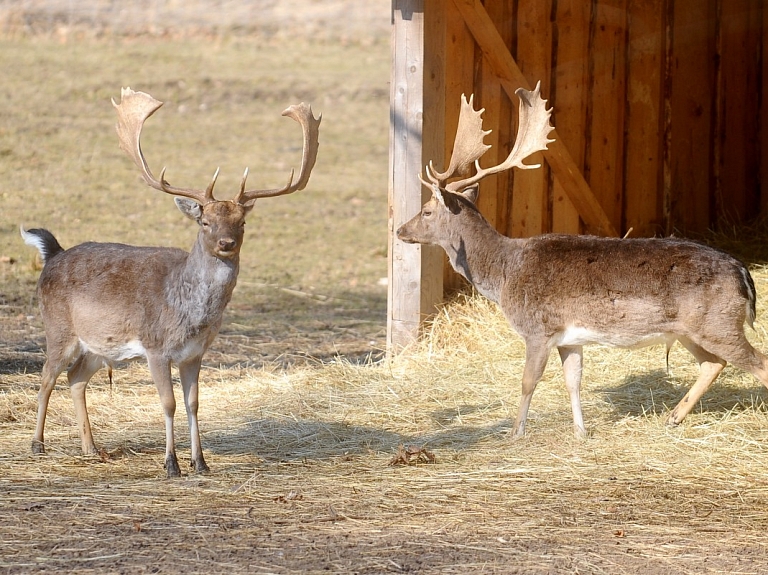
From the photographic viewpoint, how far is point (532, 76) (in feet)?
35.6

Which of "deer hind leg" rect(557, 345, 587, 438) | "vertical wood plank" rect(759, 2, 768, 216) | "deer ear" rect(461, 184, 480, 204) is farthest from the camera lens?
"vertical wood plank" rect(759, 2, 768, 216)

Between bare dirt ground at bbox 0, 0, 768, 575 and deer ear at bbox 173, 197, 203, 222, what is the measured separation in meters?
1.60

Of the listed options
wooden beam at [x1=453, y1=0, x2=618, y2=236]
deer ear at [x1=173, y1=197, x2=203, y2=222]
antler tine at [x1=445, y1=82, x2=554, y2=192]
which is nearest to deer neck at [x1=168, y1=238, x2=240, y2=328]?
deer ear at [x1=173, y1=197, x2=203, y2=222]

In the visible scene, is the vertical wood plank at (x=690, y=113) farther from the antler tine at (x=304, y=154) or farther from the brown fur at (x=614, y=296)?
the antler tine at (x=304, y=154)

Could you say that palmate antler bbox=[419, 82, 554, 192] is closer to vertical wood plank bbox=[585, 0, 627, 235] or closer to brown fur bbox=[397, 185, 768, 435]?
brown fur bbox=[397, 185, 768, 435]

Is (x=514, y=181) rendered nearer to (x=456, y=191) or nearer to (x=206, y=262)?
(x=456, y=191)

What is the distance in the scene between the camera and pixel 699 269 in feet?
24.8

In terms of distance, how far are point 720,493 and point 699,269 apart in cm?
155

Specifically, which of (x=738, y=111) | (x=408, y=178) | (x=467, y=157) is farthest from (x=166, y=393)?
(x=738, y=111)

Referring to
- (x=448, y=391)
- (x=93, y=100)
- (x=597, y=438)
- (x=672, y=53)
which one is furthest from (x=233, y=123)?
(x=597, y=438)

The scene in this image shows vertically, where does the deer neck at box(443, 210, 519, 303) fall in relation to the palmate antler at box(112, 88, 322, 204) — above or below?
below

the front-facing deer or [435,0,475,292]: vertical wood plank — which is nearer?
the front-facing deer

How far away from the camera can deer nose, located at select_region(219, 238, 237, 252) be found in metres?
6.88

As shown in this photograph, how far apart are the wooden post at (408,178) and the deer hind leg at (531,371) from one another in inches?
91.5
